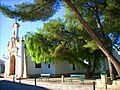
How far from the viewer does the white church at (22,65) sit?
40.6 m

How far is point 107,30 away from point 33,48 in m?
16.3

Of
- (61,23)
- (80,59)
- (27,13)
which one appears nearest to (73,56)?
(80,59)

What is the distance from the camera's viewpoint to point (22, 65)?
134ft

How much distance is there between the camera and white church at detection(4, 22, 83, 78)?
133 feet

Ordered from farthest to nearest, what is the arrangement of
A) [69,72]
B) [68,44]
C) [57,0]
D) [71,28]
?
[69,72]
[68,44]
[71,28]
[57,0]

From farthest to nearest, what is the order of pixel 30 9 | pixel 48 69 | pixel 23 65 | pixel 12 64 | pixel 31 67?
pixel 12 64 < pixel 48 69 < pixel 31 67 < pixel 23 65 < pixel 30 9

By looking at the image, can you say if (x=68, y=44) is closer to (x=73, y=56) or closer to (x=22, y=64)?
(x=73, y=56)

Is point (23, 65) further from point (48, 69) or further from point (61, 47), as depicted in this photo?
point (61, 47)

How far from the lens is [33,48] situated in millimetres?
35312

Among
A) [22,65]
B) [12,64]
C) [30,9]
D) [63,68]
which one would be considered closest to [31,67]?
[22,65]

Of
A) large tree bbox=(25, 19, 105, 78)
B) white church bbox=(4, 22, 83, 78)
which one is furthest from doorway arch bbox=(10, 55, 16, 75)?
large tree bbox=(25, 19, 105, 78)

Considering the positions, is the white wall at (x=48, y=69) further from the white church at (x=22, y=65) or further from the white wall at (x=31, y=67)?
the white wall at (x=31, y=67)

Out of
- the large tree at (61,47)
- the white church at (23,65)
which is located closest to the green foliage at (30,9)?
the large tree at (61,47)

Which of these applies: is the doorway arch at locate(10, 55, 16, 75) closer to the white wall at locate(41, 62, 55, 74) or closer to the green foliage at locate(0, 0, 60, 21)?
the white wall at locate(41, 62, 55, 74)
